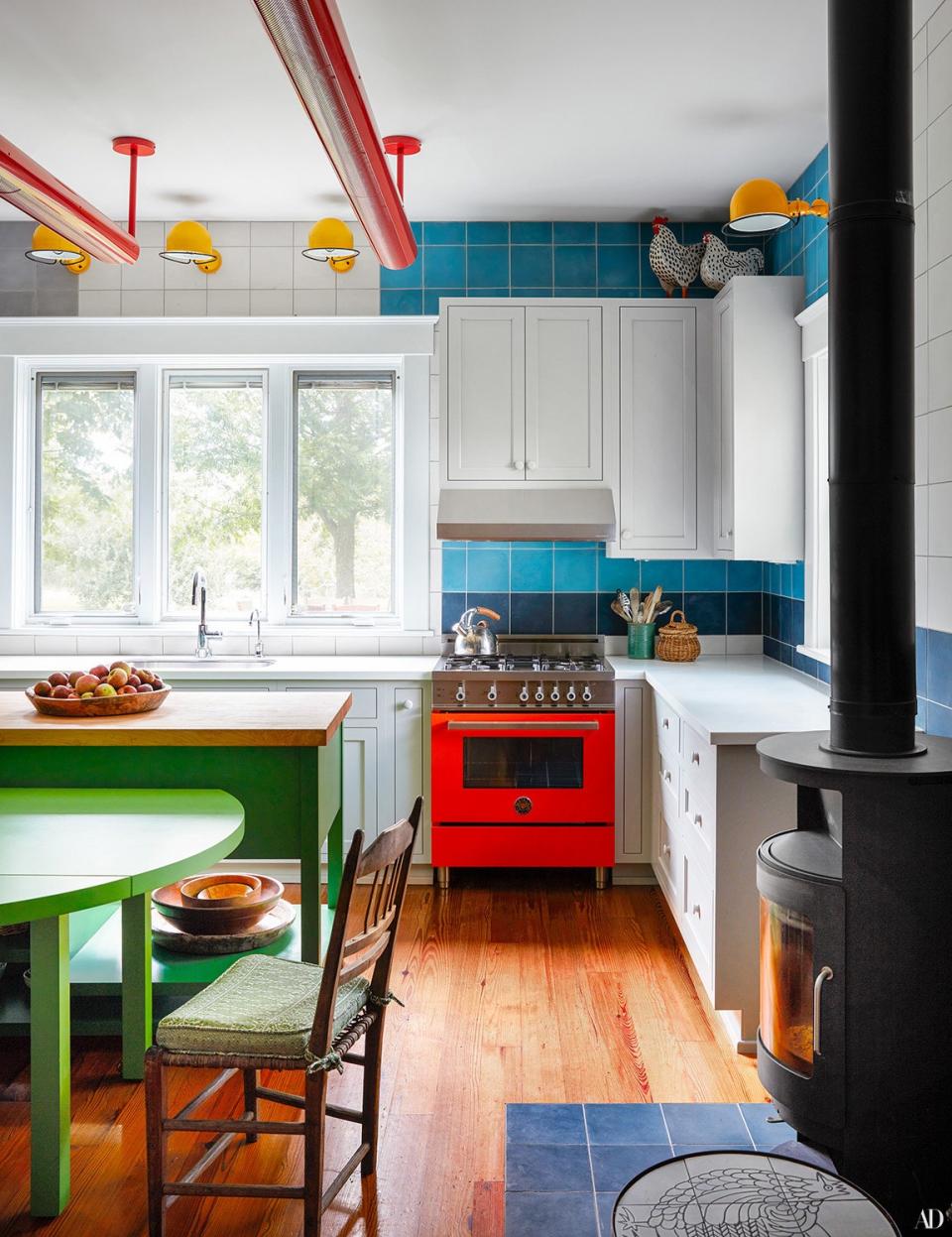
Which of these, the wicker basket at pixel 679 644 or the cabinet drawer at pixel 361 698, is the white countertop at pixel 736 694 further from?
the cabinet drawer at pixel 361 698

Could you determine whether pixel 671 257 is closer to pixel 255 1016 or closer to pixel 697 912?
pixel 697 912

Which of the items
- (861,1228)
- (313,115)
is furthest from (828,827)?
(313,115)

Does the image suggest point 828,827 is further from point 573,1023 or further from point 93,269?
point 93,269

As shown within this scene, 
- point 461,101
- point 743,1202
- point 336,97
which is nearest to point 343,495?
point 461,101

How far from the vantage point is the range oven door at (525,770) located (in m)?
4.30

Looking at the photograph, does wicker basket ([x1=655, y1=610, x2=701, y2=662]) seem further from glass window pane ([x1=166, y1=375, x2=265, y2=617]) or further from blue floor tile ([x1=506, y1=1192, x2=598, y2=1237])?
blue floor tile ([x1=506, y1=1192, x2=598, y2=1237])

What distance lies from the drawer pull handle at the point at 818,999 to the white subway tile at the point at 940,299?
1.42 m

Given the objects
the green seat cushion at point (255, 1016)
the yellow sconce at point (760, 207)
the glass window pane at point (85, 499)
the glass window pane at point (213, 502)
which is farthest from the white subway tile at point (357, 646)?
the green seat cushion at point (255, 1016)

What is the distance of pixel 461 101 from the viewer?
354 centimetres

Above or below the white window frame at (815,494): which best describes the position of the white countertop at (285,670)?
below

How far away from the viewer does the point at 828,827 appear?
2213 millimetres

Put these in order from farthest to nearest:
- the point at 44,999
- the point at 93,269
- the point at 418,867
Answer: the point at 93,269
the point at 418,867
the point at 44,999

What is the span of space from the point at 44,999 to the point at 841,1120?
1.63 metres

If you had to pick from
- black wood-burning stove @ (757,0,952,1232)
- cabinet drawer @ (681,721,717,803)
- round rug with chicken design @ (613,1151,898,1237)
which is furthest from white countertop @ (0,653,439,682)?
round rug with chicken design @ (613,1151,898,1237)
